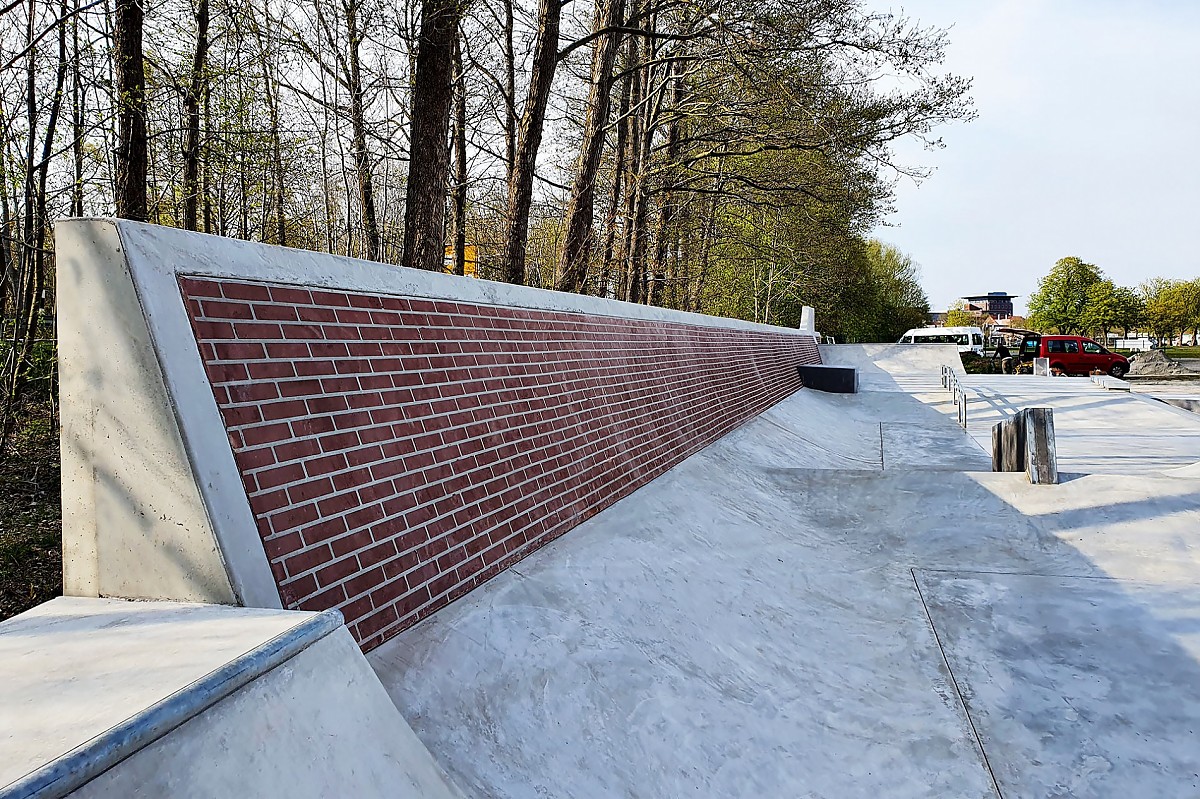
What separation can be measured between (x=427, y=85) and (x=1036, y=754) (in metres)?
6.92

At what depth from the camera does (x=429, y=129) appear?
23.0 feet

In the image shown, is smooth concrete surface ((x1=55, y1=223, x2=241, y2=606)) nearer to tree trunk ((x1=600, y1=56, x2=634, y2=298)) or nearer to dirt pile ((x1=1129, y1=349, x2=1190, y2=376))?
tree trunk ((x1=600, y1=56, x2=634, y2=298))

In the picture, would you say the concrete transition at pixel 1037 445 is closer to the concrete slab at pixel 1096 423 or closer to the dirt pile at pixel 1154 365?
the concrete slab at pixel 1096 423

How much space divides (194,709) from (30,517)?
6.67m

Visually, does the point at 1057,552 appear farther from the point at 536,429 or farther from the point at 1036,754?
Answer: the point at 536,429

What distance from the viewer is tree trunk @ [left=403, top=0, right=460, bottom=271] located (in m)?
6.99

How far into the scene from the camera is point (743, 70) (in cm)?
1026

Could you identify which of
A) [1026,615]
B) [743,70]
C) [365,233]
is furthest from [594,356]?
[365,233]

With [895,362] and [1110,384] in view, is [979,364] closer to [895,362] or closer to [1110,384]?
[895,362]

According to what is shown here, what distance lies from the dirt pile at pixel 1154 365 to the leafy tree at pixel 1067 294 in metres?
22.1

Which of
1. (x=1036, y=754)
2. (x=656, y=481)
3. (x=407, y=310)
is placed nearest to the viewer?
(x=1036, y=754)

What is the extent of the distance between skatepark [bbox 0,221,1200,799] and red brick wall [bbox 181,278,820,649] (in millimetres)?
16

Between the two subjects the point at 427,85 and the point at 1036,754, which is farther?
the point at 427,85

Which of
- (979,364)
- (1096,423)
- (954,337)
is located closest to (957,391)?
(1096,423)
